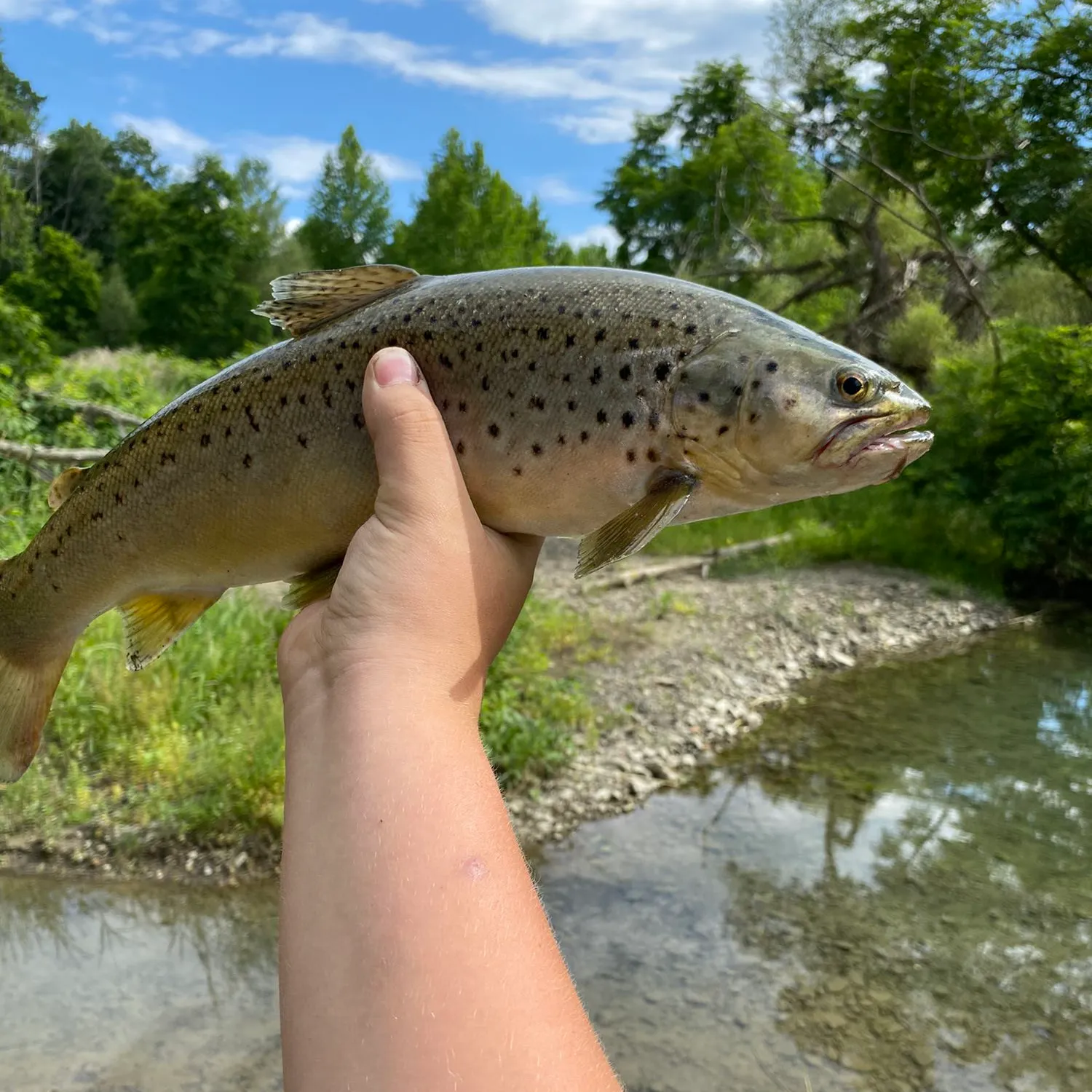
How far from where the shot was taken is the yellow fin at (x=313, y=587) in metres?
2.52

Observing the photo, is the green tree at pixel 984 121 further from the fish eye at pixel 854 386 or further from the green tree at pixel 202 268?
the green tree at pixel 202 268

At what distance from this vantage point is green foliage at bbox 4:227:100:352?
169 feet

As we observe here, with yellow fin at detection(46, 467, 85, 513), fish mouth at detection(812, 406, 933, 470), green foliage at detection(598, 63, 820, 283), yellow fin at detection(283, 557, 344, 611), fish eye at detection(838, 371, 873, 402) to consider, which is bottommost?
yellow fin at detection(283, 557, 344, 611)

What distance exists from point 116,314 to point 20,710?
57.9 metres

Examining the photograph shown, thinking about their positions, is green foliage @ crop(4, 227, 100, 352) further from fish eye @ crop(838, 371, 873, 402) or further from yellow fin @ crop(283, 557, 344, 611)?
fish eye @ crop(838, 371, 873, 402)

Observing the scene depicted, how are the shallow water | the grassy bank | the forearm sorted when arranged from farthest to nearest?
the grassy bank
the shallow water
the forearm

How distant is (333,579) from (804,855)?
722 centimetres

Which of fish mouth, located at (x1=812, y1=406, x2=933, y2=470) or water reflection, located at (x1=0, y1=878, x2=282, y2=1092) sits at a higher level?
fish mouth, located at (x1=812, y1=406, x2=933, y2=470)

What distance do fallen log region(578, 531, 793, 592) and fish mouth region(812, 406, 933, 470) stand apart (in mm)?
12303

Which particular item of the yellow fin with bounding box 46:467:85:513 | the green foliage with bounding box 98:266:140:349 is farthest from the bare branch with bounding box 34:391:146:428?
the green foliage with bounding box 98:266:140:349

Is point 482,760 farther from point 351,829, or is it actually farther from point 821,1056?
point 821,1056

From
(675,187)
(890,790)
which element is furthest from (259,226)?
(890,790)

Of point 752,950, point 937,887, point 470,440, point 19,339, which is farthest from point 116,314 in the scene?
point 470,440

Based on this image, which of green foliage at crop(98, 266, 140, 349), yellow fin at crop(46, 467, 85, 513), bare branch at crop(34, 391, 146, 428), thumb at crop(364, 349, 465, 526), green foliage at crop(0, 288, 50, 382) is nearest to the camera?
thumb at crop(364, 349, 465, 526)
